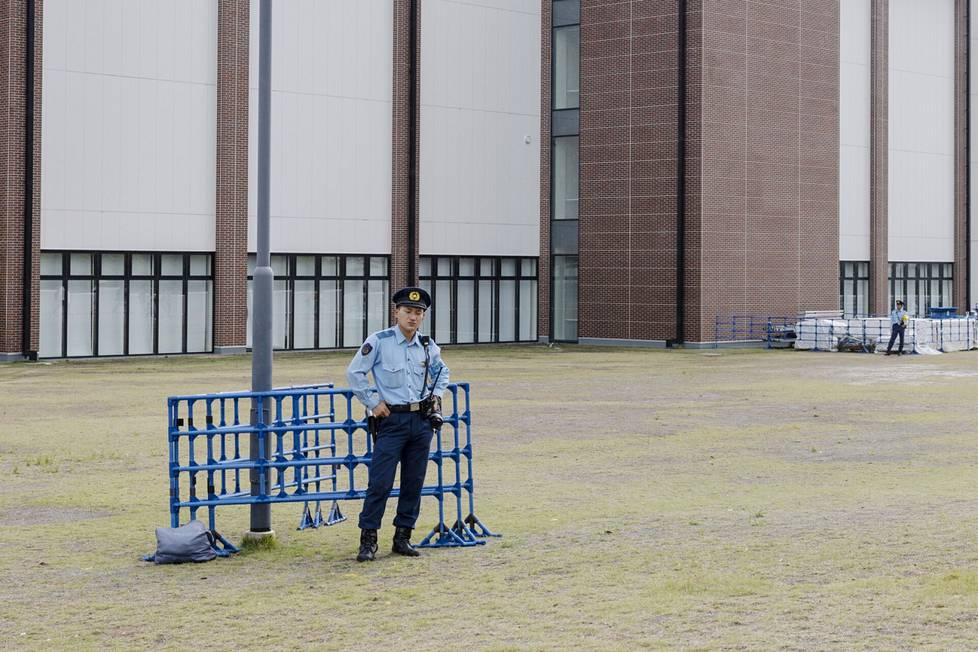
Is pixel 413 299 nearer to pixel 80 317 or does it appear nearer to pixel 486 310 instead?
pixel 80 317

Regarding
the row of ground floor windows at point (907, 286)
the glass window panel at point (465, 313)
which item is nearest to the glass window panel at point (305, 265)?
the glass window panel at point (465, 313)

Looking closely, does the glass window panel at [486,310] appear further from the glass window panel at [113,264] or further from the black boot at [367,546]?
the black boot at [367,546]

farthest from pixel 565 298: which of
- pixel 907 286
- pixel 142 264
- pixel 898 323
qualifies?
pixel 907 286

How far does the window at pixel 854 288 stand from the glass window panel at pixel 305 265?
70.4 feet

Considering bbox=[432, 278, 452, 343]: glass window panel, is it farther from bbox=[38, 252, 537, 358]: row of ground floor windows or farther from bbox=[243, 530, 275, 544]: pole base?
bbox=[243, 530, 275, 544]: pole base

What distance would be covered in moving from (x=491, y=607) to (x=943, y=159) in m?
58.6

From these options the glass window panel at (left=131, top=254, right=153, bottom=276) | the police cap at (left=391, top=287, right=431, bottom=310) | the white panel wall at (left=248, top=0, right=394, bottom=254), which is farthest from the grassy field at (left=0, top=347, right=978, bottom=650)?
the white panel wall at (left=248, top=0, right=394, bottom=254)

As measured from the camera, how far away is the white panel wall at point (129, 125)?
42.8 m

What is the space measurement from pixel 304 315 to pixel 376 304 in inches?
114

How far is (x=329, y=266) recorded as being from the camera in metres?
49.2

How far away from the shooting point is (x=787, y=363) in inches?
1708

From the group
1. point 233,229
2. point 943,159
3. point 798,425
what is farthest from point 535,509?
point 943,159

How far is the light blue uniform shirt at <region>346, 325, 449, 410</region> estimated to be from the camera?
12.6 meters

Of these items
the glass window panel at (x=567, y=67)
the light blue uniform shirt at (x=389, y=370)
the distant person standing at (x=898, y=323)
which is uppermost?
the glass window panel at (x=567, y=67)
